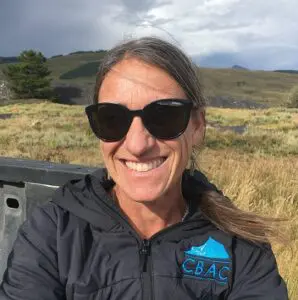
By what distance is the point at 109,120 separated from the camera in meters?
2.10

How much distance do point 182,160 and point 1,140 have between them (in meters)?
17.9

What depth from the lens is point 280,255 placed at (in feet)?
13.8

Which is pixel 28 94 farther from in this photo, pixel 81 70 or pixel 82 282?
pixel 81 70

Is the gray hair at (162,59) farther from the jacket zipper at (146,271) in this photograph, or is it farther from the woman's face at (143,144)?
the jacket zipper at (146,271)

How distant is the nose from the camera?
6.82 ft

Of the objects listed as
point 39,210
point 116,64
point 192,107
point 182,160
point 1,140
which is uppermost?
point 116,64

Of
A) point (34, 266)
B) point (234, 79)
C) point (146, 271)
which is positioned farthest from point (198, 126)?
point (234, 79)

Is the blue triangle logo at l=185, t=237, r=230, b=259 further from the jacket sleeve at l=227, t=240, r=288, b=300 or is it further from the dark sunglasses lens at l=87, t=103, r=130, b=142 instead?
the dark sunglasses lens at l=87, t=103, r=130, b=142

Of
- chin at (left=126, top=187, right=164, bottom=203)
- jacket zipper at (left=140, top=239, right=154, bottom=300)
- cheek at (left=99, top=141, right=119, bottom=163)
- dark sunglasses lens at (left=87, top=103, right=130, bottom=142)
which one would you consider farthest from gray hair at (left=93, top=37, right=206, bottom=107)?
jacket zipper at (left=140, top=239, right=154, bottom=300)

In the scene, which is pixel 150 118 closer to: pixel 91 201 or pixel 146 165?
pixel 146 165

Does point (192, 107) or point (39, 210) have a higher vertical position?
point (192, 107)

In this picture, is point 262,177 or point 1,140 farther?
point 1,140

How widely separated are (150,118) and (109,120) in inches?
6.6

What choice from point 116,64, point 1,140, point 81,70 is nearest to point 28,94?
point 1,140
